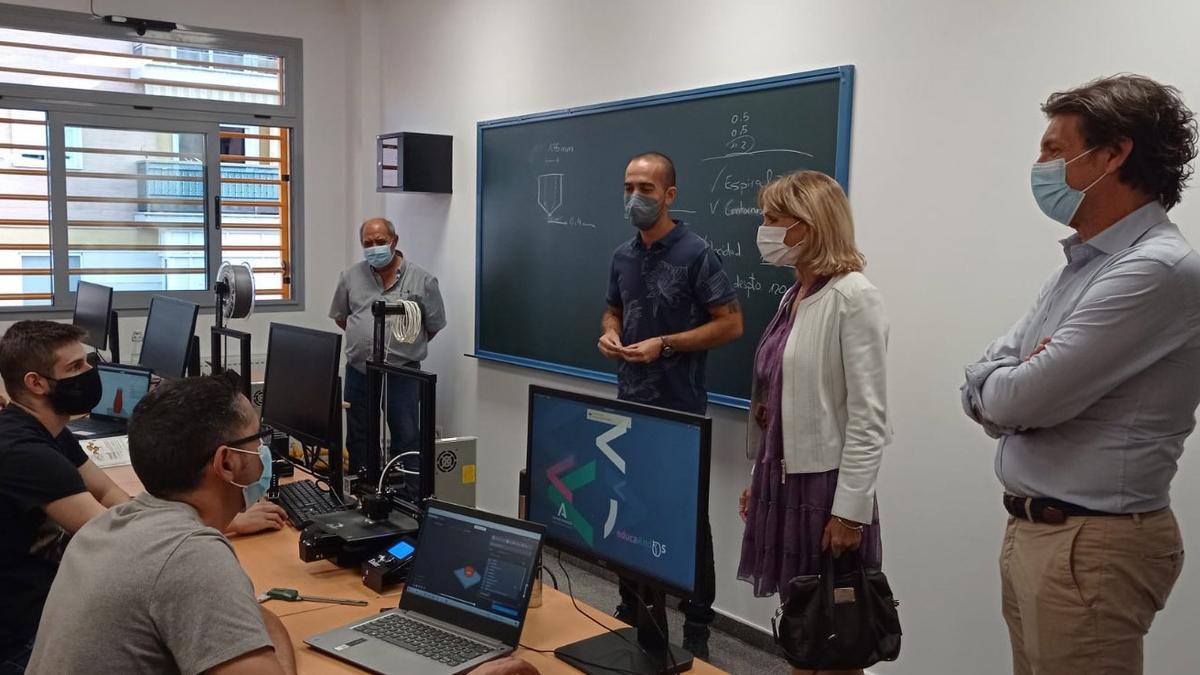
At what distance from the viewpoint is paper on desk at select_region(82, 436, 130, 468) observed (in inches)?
129

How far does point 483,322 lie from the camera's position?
16.4 ft

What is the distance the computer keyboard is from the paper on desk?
0.81 meters

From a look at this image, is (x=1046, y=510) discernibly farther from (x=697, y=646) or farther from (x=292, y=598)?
(x=697, y=646)

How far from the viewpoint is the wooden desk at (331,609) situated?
1.76 m

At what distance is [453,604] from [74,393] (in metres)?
1.26

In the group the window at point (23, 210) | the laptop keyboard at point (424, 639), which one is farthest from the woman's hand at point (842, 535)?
the window at point (23, 210)

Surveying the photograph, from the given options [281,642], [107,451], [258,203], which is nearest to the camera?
[281,642]

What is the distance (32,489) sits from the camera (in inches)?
84.2

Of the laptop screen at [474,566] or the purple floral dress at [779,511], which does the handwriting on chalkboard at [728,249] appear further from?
the laptop screen at [474,566]

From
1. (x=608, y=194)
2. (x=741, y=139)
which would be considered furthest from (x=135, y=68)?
(x=741, y=139)

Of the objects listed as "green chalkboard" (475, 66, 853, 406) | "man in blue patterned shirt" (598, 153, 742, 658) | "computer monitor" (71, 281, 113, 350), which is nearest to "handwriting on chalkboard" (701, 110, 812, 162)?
"green chalkboard" (475, 66, 853, 406)

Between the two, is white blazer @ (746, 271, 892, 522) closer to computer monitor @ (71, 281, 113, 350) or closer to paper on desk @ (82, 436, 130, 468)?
paper on desk @ (82, 436, 130, 468)

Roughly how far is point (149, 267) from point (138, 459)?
4815 millimetres

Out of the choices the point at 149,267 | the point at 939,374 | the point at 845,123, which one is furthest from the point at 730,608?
the point at 149,267
